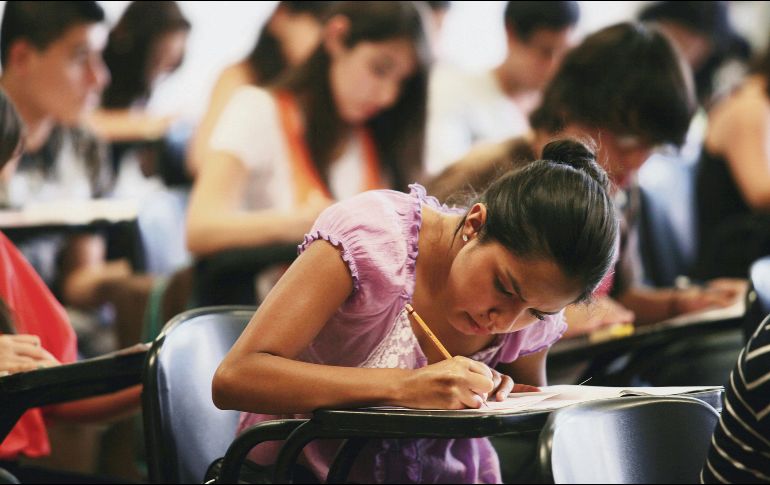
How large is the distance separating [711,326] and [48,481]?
1334 millimetres

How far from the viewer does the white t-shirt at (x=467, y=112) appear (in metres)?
3.39

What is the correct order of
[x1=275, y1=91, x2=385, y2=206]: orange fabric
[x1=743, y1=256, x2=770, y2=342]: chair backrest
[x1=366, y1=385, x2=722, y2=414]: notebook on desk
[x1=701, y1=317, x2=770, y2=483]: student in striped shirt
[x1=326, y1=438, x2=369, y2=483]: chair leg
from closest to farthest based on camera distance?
[x1=701, y1=317, x2=770, y2=483]: student in striped shirt, [x1=366, y1=385, x2=722, y2=414]: notebook on desk, [x1=326, y1=438, x2=369, y2=483]: chair leg, [x1=743, y1=256, x2=770, y2=342]: chair backrest, [x1=275, y1=91, x2=385, y2=206]: orange fabric

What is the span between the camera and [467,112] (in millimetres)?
3525

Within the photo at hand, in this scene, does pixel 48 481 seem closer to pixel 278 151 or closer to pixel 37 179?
pixel 278 151

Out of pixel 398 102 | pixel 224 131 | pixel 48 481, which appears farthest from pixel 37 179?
pixel 48 481

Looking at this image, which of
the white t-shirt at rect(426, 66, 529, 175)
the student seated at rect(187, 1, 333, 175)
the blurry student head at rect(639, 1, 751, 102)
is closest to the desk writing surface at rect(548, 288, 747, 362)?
the white t-shirt at rect(426, 66, 529, 175)

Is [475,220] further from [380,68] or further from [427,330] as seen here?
[380,68]

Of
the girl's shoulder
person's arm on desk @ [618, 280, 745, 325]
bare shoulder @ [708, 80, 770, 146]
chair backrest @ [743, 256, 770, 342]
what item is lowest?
person's arm on desk @ [618, 280, 745, 325]

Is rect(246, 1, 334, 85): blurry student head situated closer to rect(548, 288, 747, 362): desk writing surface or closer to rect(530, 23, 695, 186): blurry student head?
rect(530, 23, 695, 186): blurry student head

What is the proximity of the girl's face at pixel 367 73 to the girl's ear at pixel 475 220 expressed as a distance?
139cm

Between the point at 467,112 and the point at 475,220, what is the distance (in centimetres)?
198

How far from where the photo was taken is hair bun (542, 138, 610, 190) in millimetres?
1572

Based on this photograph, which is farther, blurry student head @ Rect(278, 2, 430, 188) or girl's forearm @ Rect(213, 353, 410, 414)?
blurry student head @ Rect(278, 2, 430, 188)

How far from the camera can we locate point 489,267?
1.52 metres
